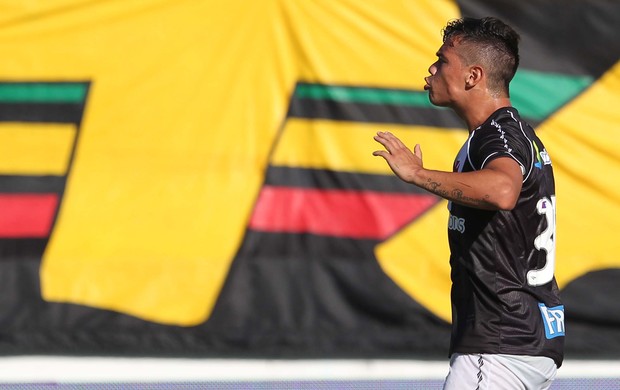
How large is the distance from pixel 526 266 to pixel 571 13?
2359mm

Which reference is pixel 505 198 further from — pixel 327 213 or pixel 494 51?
pixel 327 213

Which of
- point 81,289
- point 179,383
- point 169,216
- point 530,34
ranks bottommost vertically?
point 179,383

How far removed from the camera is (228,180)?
14.4ft

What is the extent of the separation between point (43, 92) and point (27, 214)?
1.90 feet

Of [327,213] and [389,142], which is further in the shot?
[327,213]

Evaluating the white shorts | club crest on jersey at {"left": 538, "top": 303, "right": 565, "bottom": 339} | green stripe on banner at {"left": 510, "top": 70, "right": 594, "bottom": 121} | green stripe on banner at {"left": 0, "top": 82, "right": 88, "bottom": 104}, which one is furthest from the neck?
green stripe on banner at {"left": 0, "top": 82, "right": 88, "bottom": 104}

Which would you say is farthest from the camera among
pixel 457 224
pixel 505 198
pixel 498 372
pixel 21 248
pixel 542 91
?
pixel 542 91

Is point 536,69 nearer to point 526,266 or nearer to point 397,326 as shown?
point 397,326

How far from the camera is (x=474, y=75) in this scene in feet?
8.90

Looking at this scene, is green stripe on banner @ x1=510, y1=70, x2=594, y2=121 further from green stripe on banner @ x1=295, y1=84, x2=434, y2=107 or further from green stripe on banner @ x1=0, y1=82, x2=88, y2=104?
green stripe on banner @ x1=0, y1=82, x2=88, y2=104

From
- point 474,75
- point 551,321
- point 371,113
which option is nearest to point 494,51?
point 474,75

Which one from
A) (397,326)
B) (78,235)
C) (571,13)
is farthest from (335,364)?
(571,13)

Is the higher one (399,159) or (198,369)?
(399,159)

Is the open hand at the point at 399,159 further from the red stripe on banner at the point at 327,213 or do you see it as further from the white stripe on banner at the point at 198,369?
the white stripe on banner at the point at 198,369
